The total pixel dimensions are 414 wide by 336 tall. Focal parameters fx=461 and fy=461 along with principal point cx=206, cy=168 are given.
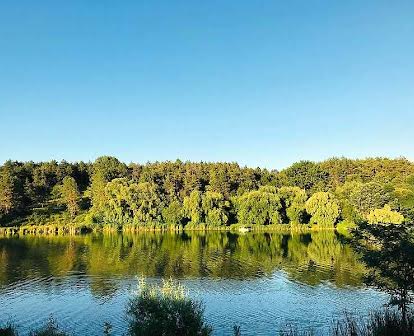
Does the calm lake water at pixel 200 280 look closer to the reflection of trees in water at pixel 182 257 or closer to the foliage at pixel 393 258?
the reflection of trees in water at pixel 182 257

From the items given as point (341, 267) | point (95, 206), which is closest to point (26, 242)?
point (95, 206)

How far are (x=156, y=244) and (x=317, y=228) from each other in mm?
46373

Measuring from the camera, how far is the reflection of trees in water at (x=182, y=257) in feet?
181

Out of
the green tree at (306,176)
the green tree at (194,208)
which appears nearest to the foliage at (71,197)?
the green tree at (194,208)

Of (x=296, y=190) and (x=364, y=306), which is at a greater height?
(x=296, y=190)

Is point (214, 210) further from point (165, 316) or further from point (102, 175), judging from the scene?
point (165, 316)

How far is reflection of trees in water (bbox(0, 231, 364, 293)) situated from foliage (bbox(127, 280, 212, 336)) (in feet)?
76.4

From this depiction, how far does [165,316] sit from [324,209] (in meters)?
95.3

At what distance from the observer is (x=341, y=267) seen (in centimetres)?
5838

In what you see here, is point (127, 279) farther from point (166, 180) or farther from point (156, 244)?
point (166, 180)

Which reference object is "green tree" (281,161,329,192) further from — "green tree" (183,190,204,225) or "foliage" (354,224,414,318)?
"foliage" (354,224,414,318)

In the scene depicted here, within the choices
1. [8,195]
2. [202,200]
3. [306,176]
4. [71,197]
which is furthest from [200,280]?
[306,176]

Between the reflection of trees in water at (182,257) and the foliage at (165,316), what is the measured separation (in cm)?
2328

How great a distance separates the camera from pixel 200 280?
5059 centimetres
